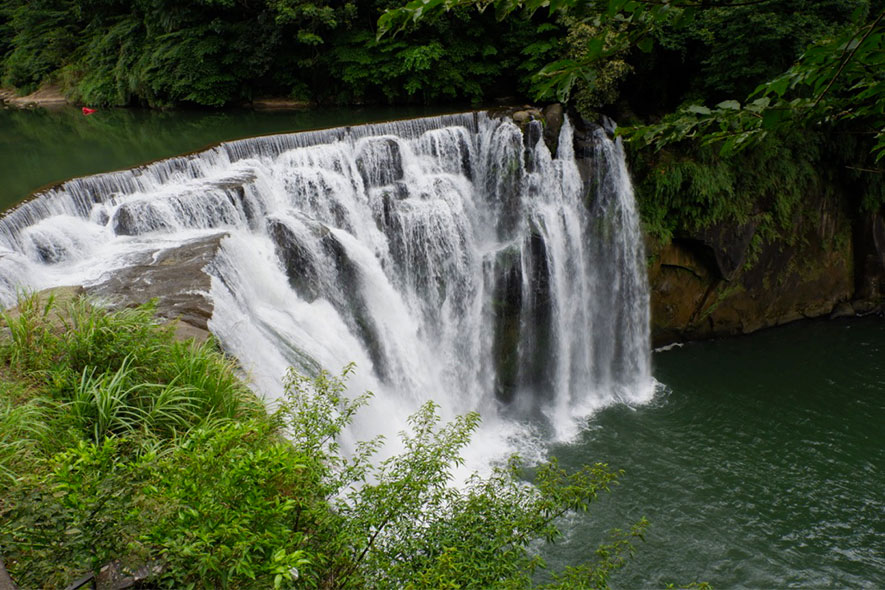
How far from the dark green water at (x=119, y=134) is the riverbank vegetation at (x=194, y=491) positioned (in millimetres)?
8989

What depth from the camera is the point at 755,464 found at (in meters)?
10.1

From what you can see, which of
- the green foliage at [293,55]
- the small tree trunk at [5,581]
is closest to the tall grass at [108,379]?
Result: the small tree trunk at [5,581]

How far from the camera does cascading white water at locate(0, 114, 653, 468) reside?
8.44 m

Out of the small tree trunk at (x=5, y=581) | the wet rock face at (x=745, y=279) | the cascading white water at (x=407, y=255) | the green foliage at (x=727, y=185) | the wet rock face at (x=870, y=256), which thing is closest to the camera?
the small tree trunk at (x=5, y=581)

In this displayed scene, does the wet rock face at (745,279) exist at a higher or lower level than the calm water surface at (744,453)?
higher

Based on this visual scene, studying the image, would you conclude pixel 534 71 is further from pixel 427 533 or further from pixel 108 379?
pixel 427 533

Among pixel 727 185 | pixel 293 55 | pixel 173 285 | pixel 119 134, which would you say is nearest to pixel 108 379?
pixel 173 285

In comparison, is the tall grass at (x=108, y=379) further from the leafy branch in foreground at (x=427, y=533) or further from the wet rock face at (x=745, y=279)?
the wet rock face at (x=745, y=279)

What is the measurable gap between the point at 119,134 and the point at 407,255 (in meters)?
11.8

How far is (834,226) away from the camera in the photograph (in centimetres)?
1412

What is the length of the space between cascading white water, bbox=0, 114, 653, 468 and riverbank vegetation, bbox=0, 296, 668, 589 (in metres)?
1.98

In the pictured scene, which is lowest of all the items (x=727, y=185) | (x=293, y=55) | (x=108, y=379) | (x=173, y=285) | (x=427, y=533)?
(x=727, y=185)

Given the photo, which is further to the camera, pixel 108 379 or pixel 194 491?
pixel 108 379

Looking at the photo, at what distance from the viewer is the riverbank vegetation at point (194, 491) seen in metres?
2.62
